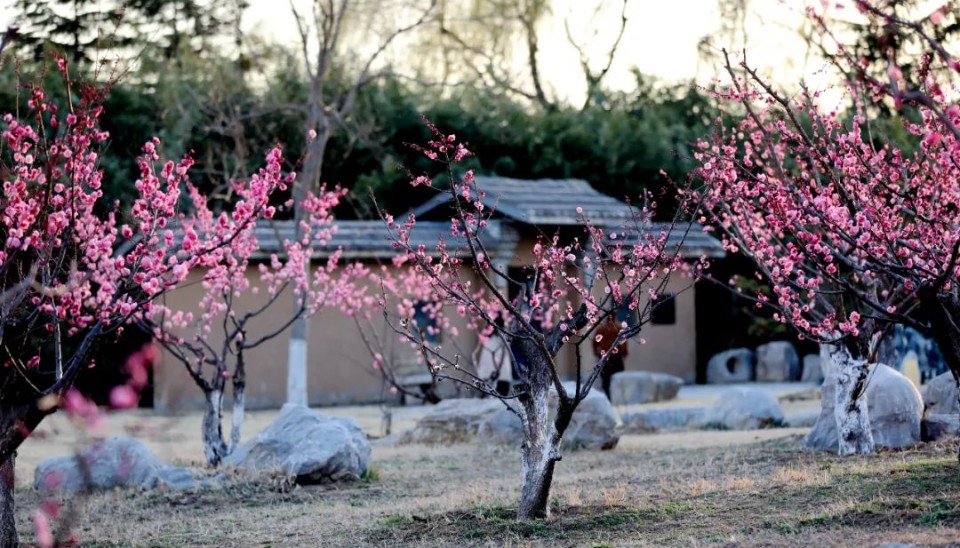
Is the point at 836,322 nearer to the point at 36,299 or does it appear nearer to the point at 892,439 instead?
the point at 892,439

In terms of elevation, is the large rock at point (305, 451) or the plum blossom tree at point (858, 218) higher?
the plum blossom tree at point (858, 218)

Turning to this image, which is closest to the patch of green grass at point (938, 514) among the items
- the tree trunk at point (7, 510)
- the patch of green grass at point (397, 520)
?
the patch of green grass at point (397, 520)

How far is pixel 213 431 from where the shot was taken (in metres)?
11.9

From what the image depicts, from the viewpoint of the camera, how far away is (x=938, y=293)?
25.1 feet

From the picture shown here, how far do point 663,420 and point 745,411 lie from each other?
118cm

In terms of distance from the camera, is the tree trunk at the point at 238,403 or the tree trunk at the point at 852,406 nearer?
the tree trunk at the point at 852,406

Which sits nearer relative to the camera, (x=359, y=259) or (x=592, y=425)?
(x=592, y=425)

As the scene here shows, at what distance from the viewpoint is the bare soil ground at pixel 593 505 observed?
6961mm

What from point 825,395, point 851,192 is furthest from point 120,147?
point 851,192

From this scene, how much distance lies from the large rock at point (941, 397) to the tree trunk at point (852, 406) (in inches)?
72.1

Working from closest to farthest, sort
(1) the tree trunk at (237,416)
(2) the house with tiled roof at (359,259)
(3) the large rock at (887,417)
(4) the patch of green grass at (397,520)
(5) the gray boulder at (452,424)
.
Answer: (4) the patch of green grass at (397,520), (3) the large rock at (887,417), (1) the tree trunk at (237,416), (5) the gray boulder at (452,424), (2) the house with tiled roof at (359,259)

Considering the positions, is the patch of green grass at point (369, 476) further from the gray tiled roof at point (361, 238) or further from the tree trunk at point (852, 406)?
the gray tiled roof at point (361, 238)

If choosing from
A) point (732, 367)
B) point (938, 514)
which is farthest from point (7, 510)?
point (732, 367)

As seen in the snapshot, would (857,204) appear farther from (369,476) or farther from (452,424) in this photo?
(452,424)
